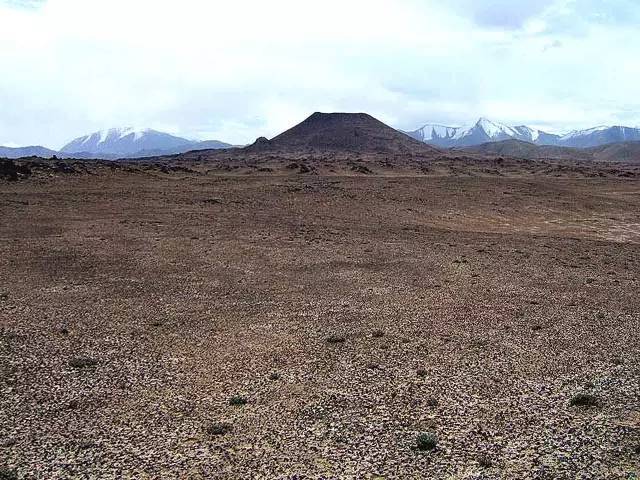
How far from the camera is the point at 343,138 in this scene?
163 metres

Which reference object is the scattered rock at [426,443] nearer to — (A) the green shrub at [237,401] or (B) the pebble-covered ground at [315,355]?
(B) the pebble-covered ground at [315,355]

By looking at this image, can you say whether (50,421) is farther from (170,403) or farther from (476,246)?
(476,246)

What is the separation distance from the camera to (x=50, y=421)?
10133 mm

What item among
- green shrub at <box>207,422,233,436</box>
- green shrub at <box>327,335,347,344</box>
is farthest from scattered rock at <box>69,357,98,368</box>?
green shrub at <box>327,335,347,344</box>

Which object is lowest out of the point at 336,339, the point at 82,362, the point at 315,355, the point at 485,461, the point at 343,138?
the point at 485,461

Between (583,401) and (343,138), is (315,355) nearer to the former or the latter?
(583,401)

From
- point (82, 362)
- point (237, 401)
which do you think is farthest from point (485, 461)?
point (82, 362)

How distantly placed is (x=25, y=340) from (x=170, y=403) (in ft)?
19.7

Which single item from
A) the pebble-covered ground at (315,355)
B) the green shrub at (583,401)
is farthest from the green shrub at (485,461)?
the green shrub at (583,401)

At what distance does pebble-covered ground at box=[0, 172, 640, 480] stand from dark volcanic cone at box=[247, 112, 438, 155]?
407 feet

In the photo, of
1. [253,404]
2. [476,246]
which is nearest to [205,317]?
[253,404]

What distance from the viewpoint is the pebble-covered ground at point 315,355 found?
9.13 metres

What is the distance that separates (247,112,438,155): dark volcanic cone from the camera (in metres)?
154

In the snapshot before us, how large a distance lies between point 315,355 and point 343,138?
154096 millimetres
